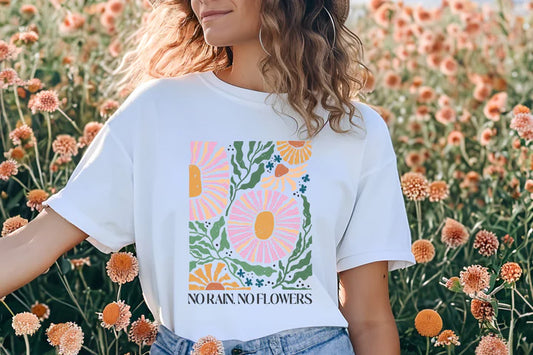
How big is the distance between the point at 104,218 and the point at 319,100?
0.43 meters

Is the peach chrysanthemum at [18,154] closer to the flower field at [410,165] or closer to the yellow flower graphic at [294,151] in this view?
the flower field at [410,165]

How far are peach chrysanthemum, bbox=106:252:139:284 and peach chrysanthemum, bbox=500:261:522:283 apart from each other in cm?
66

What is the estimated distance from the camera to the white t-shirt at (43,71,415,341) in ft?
5.06

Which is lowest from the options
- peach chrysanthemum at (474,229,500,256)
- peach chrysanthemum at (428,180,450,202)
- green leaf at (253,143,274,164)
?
peach chrysanthemum at (428,180,450,202)

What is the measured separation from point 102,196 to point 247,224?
0.24 m

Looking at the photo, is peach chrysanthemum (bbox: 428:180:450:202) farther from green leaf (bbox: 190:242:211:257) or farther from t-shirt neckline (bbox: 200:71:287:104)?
green leaf (bbox: 190:242:211:257)

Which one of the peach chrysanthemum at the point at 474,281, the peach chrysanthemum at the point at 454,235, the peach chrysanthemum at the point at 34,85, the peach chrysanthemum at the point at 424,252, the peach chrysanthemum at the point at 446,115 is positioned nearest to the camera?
the peach chrysanthemum at the point at 474,281

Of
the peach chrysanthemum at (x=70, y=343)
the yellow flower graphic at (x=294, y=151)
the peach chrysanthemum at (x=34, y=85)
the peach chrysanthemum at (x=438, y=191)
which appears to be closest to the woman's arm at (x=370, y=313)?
the yellow flower graphic at (x=294, y=151)

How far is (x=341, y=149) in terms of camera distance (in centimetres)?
163

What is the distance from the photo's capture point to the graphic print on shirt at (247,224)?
1551mm

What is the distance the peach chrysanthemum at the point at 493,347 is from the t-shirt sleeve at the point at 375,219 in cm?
23

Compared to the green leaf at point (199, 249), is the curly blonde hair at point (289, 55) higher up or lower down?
higher up

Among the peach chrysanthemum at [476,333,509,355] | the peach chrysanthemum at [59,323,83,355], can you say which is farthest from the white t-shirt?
the peach chrysanthemum at [476,333,509,355]

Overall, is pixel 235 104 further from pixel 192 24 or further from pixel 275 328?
pixel 275 328
